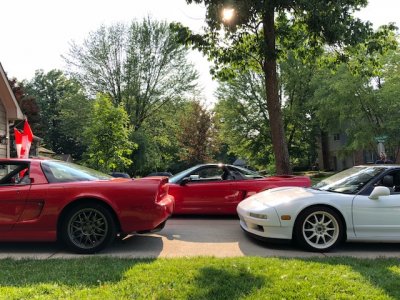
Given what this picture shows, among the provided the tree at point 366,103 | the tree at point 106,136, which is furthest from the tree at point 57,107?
the tree at point 366,103

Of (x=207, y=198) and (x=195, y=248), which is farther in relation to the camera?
(x=207, y=198)

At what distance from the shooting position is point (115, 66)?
3825 centimetres

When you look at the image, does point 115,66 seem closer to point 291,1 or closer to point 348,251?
point 291,1

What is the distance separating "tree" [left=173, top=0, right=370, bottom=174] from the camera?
39.4 ft

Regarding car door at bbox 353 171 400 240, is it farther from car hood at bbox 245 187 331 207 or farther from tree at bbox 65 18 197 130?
tree at bbox 65 18 197 130

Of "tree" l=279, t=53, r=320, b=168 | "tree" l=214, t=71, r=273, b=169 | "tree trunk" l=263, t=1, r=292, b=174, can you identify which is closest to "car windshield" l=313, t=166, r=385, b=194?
"tree trunk" l=263, t=1, r=292, b=174

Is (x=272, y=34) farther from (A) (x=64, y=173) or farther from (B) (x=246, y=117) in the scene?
(B) (x=246, y=117)

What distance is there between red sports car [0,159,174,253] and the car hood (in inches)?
71.9

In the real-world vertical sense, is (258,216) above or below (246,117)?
below

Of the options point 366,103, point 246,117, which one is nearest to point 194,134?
point 246,117

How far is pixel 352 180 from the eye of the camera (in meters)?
6.64

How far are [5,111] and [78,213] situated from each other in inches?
370

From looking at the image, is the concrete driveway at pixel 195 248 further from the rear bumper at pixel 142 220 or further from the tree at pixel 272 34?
the tree at pixel 272 34

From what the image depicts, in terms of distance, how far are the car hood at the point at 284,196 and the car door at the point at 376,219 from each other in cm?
58
